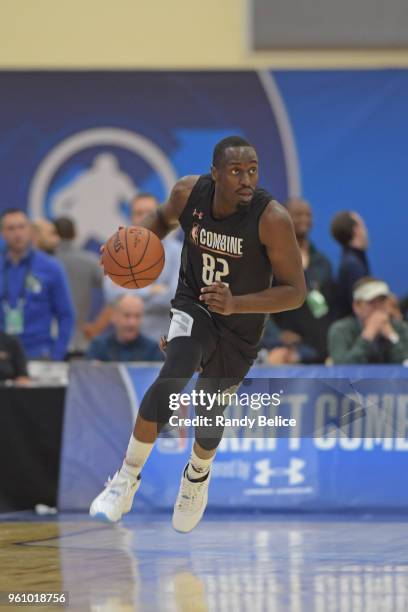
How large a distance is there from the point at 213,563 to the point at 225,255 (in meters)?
1.82

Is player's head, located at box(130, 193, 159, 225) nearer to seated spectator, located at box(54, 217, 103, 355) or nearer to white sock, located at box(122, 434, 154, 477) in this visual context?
seated spectator, located at box(54, 217, 103, 355)

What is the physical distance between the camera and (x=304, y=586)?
610 centimetres

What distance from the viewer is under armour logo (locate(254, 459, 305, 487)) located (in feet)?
30.3

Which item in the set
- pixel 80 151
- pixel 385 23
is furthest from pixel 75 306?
pixel 385 23

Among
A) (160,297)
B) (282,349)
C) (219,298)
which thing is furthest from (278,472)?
(219,298)

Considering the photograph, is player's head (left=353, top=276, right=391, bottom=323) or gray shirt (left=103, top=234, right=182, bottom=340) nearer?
player's head (left=353, top=276, right=391, bottom=323)

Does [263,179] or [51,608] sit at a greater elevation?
[263,179]

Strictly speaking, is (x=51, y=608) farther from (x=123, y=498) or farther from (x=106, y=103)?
(x=106, y=103)

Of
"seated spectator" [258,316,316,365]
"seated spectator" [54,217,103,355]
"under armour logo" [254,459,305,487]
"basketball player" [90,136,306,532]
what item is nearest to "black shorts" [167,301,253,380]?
"basketball player" [90,136,306,532]

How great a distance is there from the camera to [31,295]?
34.3 ft

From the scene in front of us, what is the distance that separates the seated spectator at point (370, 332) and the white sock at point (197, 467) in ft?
8.51

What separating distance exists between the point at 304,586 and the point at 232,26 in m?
8.39

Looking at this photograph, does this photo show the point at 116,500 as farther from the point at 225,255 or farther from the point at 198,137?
the point at 198,137

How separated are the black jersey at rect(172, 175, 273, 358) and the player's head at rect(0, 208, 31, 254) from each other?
3609mm
